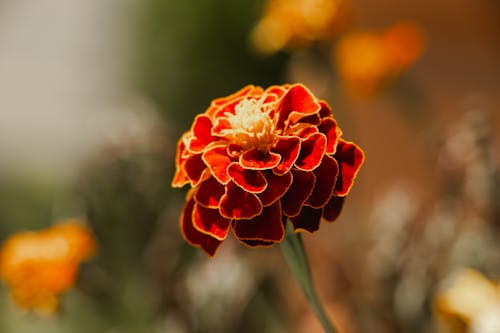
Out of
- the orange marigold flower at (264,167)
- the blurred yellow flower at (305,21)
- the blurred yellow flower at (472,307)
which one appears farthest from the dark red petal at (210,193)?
the blurred yellow flower at (305,21)

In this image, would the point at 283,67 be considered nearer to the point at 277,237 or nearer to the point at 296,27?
the point at 296,27

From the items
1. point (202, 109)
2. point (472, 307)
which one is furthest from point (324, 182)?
point (202, 109)

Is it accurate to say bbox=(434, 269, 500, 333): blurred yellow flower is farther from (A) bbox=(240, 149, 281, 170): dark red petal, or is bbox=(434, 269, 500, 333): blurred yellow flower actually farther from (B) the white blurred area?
(B) the white blurred area

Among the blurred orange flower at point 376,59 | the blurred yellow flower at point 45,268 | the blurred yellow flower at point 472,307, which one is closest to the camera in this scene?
the blurred yellow flower at point 472,307

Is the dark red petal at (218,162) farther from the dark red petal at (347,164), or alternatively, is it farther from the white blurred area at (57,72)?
the white blurred area at (57,72)

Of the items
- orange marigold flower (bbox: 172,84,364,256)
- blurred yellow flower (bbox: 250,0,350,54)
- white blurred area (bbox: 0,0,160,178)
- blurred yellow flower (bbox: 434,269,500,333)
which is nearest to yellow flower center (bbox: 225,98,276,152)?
orange marigold flower (bbox: 172,84,364,256)

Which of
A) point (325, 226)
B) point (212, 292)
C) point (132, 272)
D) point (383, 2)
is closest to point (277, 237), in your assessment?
point (212, 292)

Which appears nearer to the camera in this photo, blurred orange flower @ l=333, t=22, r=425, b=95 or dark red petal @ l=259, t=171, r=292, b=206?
dark red petal @ l=259, t=171, r=292, b=206
